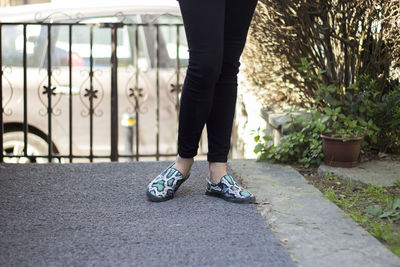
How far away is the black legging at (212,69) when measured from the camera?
2.43 metres

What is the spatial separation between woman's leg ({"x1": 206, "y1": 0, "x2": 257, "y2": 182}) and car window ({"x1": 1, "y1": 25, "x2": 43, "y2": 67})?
279 cm

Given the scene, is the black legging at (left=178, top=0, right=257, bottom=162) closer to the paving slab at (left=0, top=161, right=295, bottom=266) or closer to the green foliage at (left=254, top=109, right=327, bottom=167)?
the paving slab at (left=0, top=161, right=295, bottom=266)

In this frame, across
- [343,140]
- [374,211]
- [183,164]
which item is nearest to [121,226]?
[183,164]

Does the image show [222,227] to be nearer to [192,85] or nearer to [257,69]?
[192,85]

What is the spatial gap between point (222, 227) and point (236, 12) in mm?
960

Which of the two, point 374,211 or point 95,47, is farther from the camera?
point 95,47

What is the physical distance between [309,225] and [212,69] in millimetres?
768

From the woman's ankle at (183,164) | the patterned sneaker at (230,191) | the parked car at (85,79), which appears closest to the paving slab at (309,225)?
the patterned sneaker at (230,191)

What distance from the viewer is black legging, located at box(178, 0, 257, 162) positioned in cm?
243

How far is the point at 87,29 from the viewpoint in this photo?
5.34m

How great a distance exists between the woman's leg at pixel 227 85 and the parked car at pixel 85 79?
6.89 feet

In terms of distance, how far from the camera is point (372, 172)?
3.20 m

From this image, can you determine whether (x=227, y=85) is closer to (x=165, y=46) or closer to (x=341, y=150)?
(x=341, y=150)

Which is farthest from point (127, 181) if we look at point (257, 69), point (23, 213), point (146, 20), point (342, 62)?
point (146, 20)
